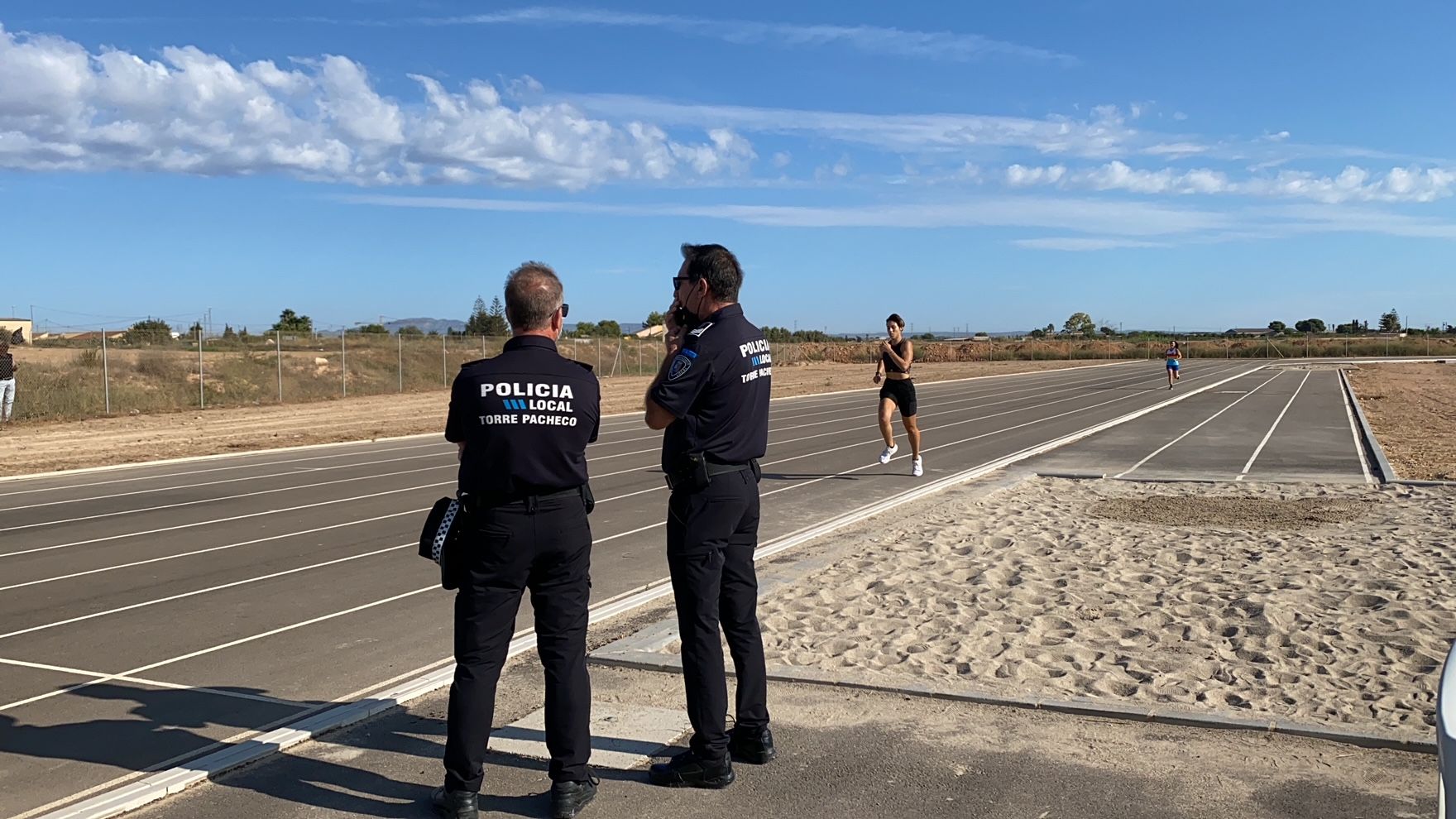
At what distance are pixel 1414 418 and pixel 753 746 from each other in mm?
25672

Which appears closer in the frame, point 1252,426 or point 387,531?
point 387,531

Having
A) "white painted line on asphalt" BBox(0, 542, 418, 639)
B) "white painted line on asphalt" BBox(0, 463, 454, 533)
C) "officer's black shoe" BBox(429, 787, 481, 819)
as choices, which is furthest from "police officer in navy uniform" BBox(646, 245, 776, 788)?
"white painted line on asphalt" BBox(0, 463, 454, 533)

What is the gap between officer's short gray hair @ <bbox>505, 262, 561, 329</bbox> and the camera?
13.9 feet

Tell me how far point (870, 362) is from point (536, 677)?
7084 cm

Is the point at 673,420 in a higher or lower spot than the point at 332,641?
higher

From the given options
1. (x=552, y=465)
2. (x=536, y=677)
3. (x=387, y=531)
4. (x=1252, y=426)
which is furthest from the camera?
(x=1252, y=426)

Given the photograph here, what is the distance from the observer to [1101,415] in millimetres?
26516

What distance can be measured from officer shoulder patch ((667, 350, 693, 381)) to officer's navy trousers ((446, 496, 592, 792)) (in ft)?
1.92

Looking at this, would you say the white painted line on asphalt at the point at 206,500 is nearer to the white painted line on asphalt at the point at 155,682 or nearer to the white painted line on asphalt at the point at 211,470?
the white painted line on asphalt at the point at 211,470

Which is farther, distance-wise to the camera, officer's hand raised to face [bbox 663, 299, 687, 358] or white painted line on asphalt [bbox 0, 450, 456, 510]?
white painted line on asphalt [bbox 0, 450, 456, 510]

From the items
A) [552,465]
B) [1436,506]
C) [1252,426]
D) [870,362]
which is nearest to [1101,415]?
[1252,426]

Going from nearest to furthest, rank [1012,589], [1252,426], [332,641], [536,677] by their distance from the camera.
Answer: [536,677] < [332,641] < [1012,589] < [1252,426]

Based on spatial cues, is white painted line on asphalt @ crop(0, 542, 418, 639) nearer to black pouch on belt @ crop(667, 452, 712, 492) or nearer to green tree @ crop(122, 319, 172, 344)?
black pouch on belt @ crop(667, 452, 712, 492)

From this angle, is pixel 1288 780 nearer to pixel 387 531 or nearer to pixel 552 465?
pixel 552 465
